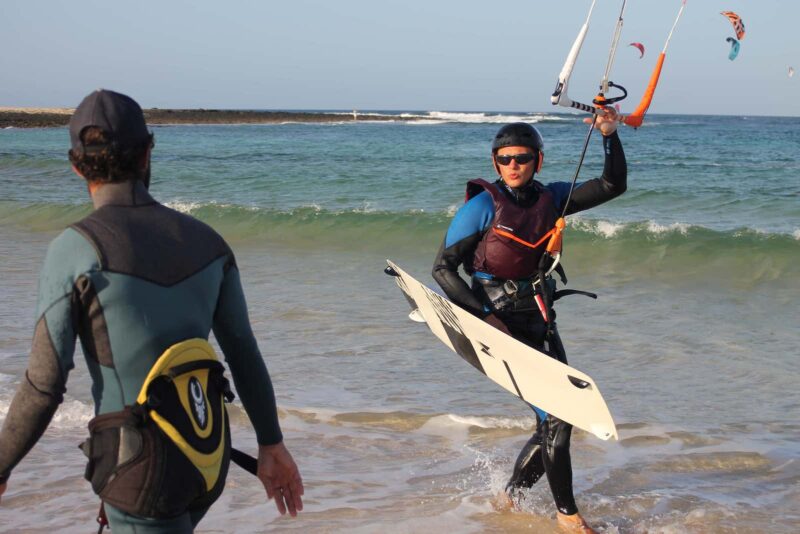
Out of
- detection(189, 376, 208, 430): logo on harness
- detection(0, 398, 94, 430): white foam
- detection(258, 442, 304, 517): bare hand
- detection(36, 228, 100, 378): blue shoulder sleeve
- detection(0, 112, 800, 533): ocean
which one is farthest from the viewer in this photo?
detection(0, 398, 94, 430): white foam

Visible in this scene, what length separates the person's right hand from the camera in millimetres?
4498

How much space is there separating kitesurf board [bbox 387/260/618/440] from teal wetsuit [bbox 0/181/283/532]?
2214mm

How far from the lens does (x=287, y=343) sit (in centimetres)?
813

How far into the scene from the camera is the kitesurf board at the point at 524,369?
162 inches

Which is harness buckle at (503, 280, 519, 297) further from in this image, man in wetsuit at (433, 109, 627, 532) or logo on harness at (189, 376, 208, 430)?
logo on harness at (189, 376, 208, 430)

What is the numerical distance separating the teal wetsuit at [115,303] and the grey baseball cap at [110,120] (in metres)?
0.11

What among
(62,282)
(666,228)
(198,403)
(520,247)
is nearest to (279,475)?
(198,403)

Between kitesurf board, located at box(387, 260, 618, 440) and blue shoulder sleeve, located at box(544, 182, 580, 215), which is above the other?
blue shoulder sleeve, located at box(544, 182, 580, 215)

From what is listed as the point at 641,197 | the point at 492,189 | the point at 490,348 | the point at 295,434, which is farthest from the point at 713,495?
the point at 641,197

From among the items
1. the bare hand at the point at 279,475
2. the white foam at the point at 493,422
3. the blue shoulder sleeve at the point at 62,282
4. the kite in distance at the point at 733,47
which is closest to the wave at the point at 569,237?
the white foam at the point at 493,422

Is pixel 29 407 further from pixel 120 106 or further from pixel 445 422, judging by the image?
pixel 445 422

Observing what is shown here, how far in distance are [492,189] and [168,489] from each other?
2.67 m

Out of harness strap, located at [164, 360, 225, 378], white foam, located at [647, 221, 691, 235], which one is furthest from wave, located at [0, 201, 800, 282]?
harness strap, located at [164, 360, 225, 378]

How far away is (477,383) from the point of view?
23.4 ft
